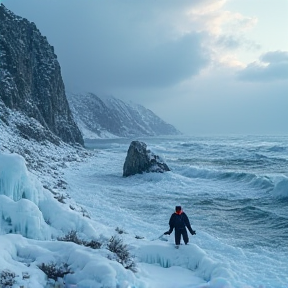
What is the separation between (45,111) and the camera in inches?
2142

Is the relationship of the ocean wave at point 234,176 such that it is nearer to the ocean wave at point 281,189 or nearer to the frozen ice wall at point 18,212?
the ocean wave at point 281,189

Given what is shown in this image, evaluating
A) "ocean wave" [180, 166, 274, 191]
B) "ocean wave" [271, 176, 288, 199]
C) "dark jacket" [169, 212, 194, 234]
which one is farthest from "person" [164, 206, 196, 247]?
"ocean wave" [180, 166, 274, 191]

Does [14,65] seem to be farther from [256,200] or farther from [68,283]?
[68,283]

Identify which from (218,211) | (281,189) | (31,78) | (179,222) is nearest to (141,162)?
(281,189)

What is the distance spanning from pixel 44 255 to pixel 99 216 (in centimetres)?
826

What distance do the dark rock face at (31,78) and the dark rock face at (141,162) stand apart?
487 inches

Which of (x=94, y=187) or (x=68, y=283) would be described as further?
(x=94, y=187)

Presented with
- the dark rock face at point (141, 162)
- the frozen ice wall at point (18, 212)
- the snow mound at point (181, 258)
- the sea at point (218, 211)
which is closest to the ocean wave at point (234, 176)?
the sea at point (218, 211)

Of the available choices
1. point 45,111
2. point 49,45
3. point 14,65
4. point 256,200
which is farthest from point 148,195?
point 49,45

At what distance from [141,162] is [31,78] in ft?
95.2

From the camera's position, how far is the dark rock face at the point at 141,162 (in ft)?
105

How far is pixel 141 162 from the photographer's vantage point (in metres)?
32.8

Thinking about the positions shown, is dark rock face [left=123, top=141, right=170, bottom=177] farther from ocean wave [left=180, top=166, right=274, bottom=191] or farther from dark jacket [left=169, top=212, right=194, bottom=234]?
dark jacket [left=169, top=212, right=194, bottom=234]

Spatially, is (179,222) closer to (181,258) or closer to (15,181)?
(181,258)
